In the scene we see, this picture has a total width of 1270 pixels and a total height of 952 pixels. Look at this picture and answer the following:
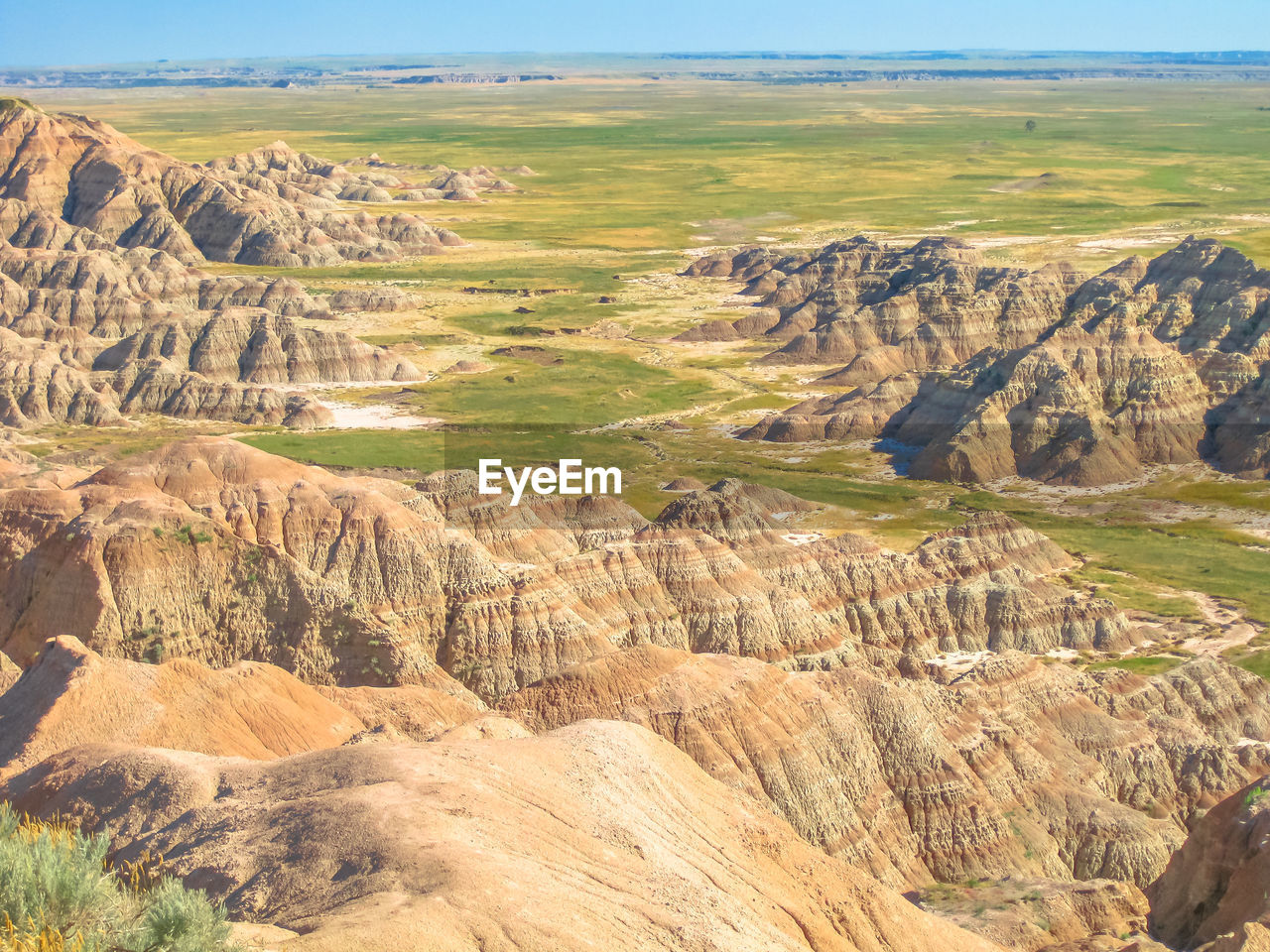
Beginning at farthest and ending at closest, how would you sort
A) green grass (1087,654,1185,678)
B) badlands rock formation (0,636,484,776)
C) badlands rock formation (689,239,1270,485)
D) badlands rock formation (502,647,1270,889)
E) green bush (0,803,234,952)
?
badlands rock formation (689,239,1270,485), green grass (1087,654,1185,678), badlands rock formation (502,647,1270,889), badlands rock formation (0,636,484,776), green bush (0,803,234,952)

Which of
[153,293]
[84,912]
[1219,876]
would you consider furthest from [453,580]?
[153,293]

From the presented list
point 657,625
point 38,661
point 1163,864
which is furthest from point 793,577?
point 38,661

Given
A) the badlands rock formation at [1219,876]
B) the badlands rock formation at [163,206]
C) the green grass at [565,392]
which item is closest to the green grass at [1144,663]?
the badlands rock formation at [1219,876]

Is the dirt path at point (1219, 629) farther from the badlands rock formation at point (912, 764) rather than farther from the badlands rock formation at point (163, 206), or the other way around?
the badlands rock formation at point (163, 206)

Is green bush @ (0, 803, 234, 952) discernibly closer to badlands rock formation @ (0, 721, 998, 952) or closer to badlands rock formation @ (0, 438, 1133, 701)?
badlands rock formation @ (0, 721, 998, 952)

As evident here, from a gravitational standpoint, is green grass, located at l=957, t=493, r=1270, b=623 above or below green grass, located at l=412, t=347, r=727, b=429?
below

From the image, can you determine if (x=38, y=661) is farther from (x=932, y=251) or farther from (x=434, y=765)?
(x=932, y=251)

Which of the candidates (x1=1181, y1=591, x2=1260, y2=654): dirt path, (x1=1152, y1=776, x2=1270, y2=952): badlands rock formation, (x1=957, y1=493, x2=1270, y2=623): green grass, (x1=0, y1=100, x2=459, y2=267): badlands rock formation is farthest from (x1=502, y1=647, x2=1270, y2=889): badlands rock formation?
(x1=0, y1=100, x2=459, y2=267): badlands rock formation
